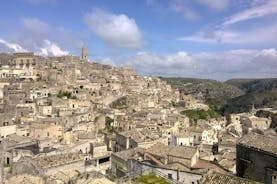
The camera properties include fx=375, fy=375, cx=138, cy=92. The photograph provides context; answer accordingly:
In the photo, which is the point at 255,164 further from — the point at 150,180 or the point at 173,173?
the point at 173,173

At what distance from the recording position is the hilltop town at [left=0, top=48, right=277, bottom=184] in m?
18.8

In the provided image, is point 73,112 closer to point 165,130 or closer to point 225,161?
point 165,130

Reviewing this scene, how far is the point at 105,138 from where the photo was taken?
139 feet

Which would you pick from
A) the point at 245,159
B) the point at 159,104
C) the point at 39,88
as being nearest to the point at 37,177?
the point at 245,159

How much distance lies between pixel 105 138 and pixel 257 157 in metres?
26.3

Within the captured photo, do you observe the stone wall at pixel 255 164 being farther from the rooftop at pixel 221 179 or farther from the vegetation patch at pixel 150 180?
the vegetation patch at pixel 150 180

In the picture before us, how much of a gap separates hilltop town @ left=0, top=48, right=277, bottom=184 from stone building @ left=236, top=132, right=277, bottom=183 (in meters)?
0.05

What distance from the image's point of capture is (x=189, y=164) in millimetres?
27469

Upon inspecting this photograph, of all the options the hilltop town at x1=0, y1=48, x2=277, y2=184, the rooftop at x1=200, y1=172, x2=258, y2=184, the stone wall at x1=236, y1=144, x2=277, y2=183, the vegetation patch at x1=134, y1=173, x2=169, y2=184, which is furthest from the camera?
the hilltop town at x1=0, y1=48, x2=277, y2=184

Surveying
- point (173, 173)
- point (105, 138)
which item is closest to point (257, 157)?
point (173, 173)

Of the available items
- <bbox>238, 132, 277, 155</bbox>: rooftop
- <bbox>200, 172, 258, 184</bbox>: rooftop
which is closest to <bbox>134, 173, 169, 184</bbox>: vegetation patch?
<bbox>200, 172, 258, 184</bbox>: rooftop

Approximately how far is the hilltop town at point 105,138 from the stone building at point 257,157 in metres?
0.05

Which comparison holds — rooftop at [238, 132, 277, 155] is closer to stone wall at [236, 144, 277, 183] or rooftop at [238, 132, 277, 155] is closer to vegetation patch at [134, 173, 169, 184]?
stone wall at [236, 144, 277, 183]

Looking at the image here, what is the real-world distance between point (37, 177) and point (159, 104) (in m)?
53.9
